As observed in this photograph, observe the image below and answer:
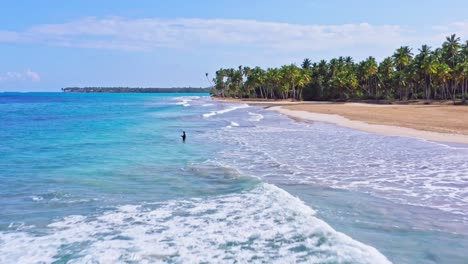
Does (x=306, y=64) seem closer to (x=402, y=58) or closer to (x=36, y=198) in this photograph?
(x=402, y=58)

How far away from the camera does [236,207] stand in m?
11.0

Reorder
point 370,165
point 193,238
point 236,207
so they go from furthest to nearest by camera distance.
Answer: point 370,165, point 236,207, point 193,238

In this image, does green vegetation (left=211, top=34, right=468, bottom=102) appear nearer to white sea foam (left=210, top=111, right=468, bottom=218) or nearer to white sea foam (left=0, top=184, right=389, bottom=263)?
white sea foam (left=210, top=111, right=468, bottom=218)

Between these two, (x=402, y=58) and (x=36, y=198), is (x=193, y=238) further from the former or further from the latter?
(x=402, y=58)

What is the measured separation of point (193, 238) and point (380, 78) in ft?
303

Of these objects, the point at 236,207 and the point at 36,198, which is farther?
the point at 36,198

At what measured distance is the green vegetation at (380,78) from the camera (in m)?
76.1

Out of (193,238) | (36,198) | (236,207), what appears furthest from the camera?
(36,198)

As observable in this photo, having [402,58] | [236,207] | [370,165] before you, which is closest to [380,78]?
[402,58]

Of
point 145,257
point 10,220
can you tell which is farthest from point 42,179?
point 145,257

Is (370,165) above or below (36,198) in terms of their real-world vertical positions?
below

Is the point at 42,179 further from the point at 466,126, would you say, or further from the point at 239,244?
the point at 466,126

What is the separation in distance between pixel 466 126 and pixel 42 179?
30970mm

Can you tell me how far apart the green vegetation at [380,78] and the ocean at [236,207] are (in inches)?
2412
